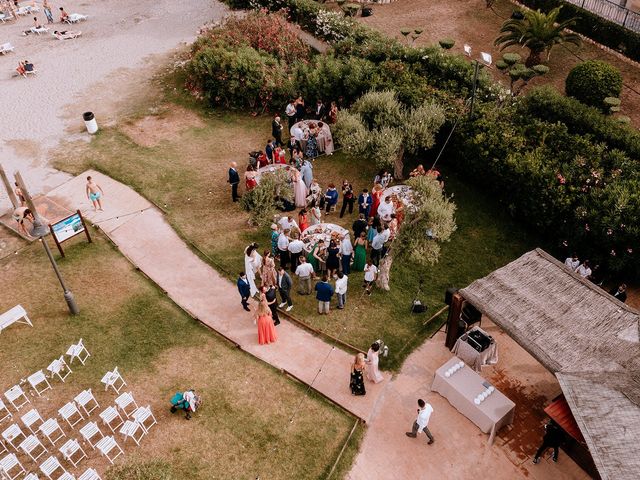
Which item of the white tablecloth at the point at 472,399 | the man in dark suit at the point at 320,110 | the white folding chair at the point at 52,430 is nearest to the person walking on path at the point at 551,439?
the white tablecloth at the point at 472,399

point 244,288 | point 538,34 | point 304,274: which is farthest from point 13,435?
point 538,34

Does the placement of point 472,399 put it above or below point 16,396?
below

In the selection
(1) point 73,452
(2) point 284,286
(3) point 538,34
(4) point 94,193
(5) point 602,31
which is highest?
(3) point 538,34

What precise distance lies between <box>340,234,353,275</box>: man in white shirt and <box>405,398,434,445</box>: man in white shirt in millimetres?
5826

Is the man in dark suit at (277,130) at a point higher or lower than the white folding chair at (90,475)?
higher

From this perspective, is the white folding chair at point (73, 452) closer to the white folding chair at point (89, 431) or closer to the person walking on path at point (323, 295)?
the white folding chair at point (89, 431)

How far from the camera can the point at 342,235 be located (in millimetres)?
18062

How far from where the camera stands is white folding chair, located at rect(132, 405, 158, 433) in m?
13.2

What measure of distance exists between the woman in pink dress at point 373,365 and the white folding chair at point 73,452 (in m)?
7.27

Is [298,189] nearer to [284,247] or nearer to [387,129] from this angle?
[284,247]

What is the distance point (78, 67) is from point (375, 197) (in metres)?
20.3

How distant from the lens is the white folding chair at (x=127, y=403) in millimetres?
13578

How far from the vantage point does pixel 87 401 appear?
13.9 m

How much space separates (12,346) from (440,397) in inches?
475
